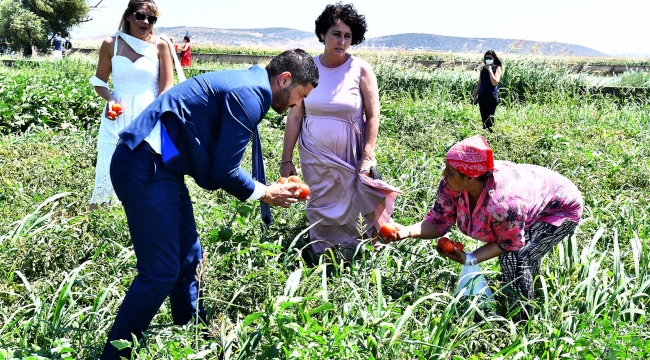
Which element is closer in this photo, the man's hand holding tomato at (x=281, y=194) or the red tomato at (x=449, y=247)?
the man's hand holding tomato at (x=281, y=194)

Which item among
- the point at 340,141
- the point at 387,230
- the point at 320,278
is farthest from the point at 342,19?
the point at 320,278

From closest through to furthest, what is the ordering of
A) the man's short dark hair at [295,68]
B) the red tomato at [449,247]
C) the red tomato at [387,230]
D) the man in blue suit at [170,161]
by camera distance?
1. the man in blue suit at [170,161]
2. the man's short dark hair at [295,68]
3. the red tomato at [449,247]
4. the red tomato at [387,230]

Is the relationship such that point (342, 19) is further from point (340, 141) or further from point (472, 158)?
point (472, 158)

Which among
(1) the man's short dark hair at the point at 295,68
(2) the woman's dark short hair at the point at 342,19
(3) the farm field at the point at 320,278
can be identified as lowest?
(3) the farm field at the point at 320,278

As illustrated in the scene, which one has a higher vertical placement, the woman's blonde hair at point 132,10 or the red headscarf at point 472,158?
the woman's blonde hair at point 132,10

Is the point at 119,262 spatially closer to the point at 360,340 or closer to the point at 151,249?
the point at 151,249

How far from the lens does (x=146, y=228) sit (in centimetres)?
250

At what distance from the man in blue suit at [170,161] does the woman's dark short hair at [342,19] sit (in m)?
1.22

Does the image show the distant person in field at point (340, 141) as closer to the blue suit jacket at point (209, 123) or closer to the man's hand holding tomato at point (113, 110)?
the man's hand holding tomato at point (113, 110)

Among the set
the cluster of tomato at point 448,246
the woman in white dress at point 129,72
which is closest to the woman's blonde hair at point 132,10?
the woman in white dress at point 129,72

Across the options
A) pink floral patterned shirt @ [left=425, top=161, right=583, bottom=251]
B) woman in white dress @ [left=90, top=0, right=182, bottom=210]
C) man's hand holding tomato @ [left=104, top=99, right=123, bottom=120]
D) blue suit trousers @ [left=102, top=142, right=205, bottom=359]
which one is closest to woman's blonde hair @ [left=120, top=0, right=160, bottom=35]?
woman in white dress @ [left=90, top=0, right=182, bottom=210]

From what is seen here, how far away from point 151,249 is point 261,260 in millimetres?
832

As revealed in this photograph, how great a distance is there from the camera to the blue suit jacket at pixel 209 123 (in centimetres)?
248

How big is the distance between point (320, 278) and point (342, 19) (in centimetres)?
158
